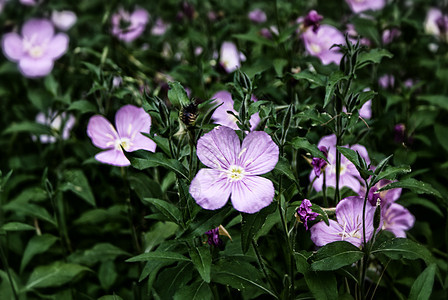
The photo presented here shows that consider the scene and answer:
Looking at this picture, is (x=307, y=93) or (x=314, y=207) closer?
(x=314, y=207)

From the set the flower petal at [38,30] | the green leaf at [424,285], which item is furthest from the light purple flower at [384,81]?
the flower petal at [38,30]

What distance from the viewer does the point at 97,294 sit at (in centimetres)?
200

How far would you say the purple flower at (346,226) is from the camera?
1488 mm

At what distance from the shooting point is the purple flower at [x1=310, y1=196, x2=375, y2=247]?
1488 millimetres

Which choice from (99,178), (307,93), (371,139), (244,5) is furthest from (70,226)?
(244,5)

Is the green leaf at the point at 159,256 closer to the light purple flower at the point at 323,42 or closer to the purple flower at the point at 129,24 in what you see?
the light purple flower at the point at 323,42

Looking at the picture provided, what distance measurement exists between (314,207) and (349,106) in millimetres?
336

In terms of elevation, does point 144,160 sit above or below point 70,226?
above

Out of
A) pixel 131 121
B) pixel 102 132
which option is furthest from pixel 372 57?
pixel 102 132

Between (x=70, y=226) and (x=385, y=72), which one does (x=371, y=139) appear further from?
(x=70, y=226)

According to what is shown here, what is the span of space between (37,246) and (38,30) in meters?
1.45

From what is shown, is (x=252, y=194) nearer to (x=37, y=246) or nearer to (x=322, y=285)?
(x=322, y=285)

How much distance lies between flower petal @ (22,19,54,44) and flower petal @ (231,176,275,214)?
195cm

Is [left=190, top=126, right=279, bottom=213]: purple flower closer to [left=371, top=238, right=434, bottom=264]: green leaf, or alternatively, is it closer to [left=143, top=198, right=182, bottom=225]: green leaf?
[left=143, top=198, right=182, bottom=225]: green leaf
